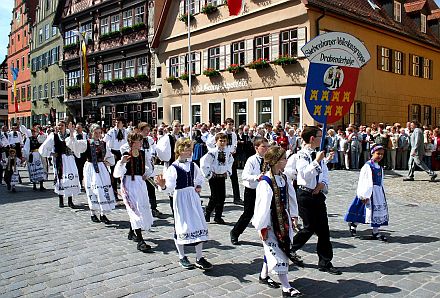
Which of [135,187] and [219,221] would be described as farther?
[219,221]

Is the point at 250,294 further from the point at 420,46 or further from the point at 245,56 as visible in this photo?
the point at 420,46

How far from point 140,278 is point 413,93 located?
25.8m

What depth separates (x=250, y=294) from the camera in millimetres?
4910

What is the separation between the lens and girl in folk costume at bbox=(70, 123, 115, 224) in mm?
8578

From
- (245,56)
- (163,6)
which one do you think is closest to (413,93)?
(245,56)

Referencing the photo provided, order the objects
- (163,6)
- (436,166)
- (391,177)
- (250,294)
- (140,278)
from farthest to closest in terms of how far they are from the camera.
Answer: (163,6), (436,166), (391,177), (140,278), (250,294)

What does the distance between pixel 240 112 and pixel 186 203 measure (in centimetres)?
1878

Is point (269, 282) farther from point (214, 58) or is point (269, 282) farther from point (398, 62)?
point (398, 62)

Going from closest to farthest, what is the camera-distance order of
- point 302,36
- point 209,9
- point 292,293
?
point 292,293 → point 302,36 → point 209,9

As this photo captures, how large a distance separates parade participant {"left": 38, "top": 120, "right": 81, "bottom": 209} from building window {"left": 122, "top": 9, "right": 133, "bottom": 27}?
2372 cm

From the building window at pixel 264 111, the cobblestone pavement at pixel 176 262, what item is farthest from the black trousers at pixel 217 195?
the building window at pixel 264 111

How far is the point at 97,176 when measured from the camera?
343 inches

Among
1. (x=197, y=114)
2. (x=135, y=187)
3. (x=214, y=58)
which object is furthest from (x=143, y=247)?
(x=197, y=114)

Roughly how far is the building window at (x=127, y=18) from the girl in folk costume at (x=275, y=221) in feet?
97.3
